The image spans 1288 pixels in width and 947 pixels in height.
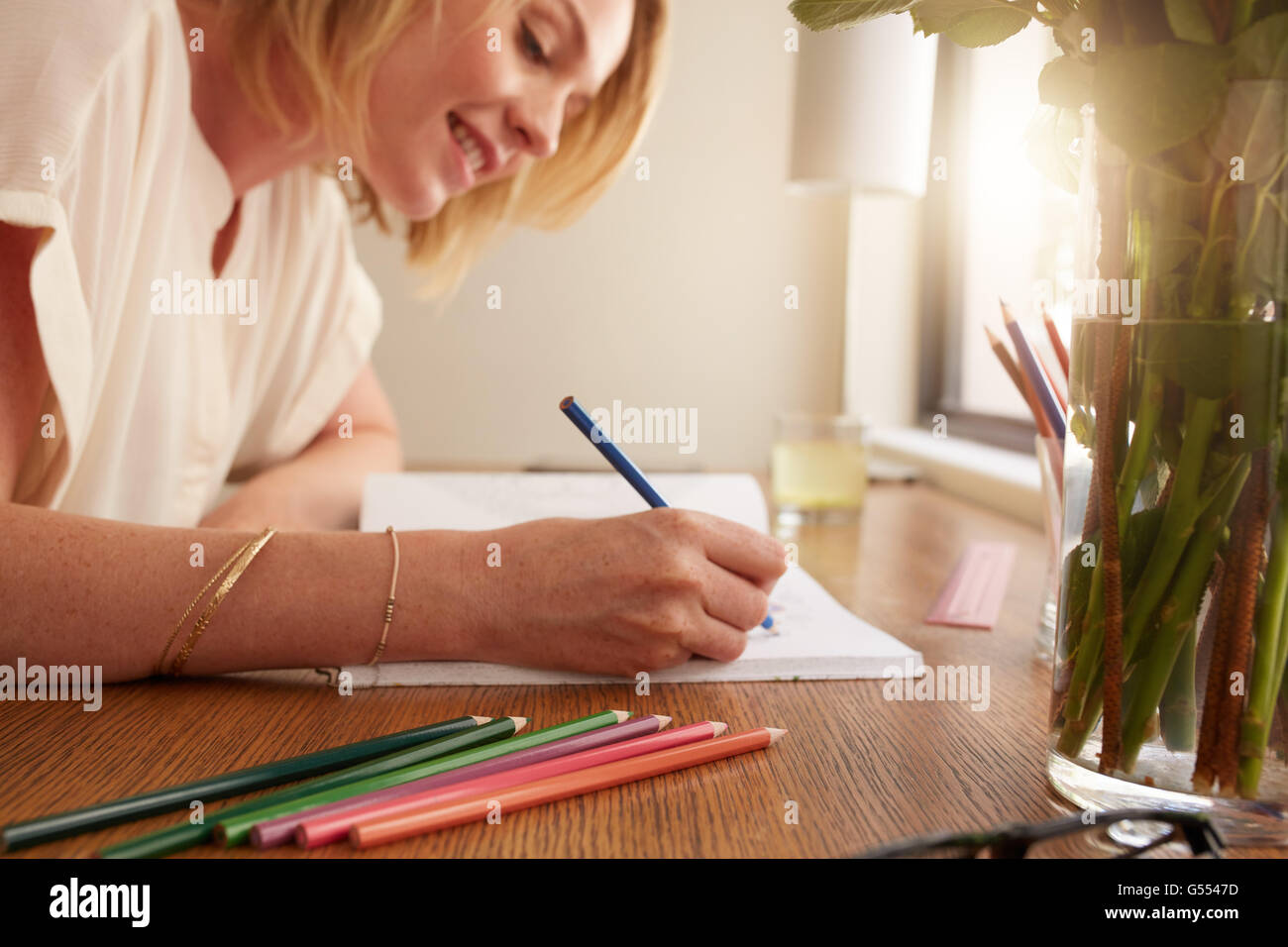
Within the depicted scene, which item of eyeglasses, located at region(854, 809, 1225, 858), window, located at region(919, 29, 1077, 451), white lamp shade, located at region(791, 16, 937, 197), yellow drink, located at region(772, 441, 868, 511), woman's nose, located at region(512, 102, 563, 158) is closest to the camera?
eyeglasses, located at region(854, 809, 1225, 858)

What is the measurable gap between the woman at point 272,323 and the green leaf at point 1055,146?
255 millimetres

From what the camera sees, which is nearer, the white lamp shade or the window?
the white lamp shade

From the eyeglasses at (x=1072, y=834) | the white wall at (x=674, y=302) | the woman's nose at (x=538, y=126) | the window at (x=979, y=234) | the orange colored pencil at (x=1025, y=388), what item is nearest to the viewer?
the eyeglasses at (x=1072, y=834)

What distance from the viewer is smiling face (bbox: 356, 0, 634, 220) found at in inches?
37.3

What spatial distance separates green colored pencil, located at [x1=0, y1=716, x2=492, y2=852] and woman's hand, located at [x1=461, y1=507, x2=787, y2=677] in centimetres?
11

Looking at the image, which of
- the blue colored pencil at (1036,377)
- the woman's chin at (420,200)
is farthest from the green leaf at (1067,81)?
the woman's chin at (420,200)

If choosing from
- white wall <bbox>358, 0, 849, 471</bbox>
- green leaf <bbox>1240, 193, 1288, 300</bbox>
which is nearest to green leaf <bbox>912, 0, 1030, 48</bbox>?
green leaf <bbox>1240, 193, 1288, 300</bbox>

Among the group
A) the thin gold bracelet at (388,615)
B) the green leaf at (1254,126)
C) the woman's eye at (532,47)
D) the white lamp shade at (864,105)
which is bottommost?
the thin gold bracelet at (388,615)

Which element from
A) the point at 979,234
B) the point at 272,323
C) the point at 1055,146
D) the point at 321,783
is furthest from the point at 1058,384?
the point at 979,234

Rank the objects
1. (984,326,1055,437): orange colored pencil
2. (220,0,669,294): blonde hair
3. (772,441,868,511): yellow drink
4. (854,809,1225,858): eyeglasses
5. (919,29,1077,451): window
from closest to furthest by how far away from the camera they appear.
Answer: (854,809,1225,858): eyeglasses, (984,326,1055,437): orange colored pencil, (220,0,669,294): blonde hair, (772,441,868,511): yellow drink, (919,29,1077,451): window

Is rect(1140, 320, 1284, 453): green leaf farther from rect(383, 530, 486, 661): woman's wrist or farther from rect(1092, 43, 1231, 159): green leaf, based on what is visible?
rect(383, 530, 486, 661): woman's wrist

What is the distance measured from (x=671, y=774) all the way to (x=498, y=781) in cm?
8

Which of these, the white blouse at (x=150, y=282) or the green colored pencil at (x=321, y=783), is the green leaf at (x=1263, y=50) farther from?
the white blouse at (x=150, y=282)

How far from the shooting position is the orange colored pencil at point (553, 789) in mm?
346
